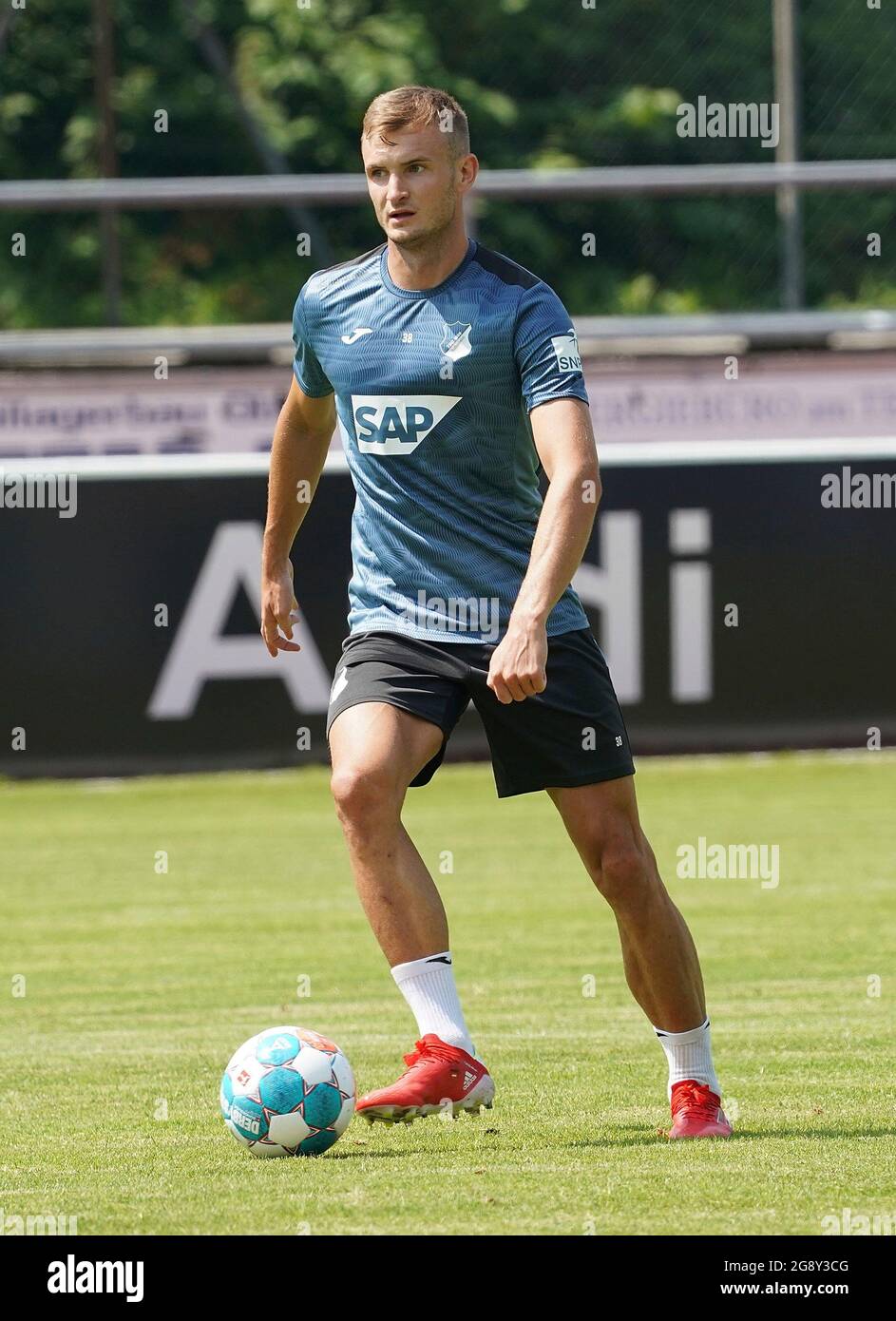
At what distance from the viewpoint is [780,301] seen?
17.9 m

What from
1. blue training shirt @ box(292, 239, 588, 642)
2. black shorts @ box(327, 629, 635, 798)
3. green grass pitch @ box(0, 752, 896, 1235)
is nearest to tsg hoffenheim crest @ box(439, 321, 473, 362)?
blue training shirt @ box(292, 239, 588, 642)

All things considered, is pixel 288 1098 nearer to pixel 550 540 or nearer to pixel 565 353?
pixel 550 540

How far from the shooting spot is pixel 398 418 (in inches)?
230

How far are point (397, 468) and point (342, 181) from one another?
12.3 m

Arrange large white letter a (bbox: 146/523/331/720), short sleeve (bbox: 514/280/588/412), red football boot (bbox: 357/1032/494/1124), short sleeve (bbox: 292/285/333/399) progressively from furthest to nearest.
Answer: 1. large white letter a (bbox: 146/523/331/720)
2. short sleeve (bbox: 292/285/333/399)
3. short sleeve (bbox: 514/280/588/412)
4. red football boot (bbox: 357/1032/494/1124)

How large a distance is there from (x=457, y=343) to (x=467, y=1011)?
9.83ft

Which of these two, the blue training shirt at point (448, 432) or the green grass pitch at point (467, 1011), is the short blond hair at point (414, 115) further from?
the green grass pitch at point (467, 1011)

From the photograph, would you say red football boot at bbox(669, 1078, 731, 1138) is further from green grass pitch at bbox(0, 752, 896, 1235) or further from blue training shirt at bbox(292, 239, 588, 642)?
blue training shirt at bbox(292, 239, 588, 642)

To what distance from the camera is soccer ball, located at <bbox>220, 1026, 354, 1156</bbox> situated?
555 centimetres

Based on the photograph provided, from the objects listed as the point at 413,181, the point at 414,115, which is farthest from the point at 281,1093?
the point at 414,115

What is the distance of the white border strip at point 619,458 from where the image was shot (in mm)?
15891

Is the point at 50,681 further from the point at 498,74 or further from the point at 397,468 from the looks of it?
the point at 397,468

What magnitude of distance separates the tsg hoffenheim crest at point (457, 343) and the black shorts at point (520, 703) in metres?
0.70
